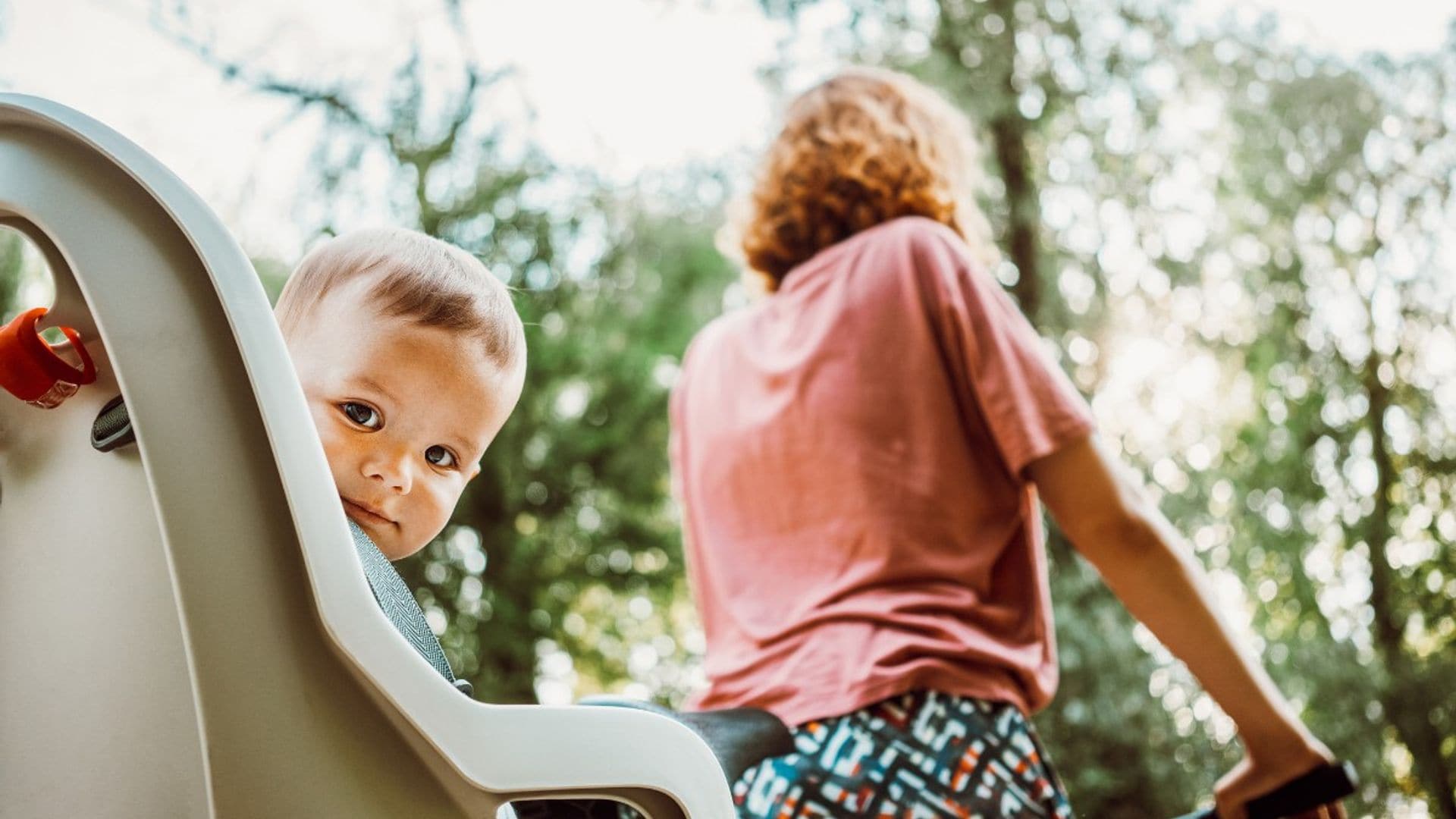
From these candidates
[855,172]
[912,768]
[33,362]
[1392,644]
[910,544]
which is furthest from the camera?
[1392,644]

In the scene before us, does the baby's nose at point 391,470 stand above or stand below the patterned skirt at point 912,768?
above

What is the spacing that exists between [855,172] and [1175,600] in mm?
676

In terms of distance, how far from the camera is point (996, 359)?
131 cm

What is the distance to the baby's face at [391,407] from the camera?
778mm

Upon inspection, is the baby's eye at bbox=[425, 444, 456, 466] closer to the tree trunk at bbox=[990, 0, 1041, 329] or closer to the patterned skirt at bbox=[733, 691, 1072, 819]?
the patterned skirt at bbox=[733, 691, 1072, 819]

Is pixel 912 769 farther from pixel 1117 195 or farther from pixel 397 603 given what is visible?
pixel 1117 195

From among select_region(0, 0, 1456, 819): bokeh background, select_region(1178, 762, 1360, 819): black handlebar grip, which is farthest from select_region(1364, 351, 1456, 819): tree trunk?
select_region(1178, 762, 1360, 819): black handlebar grip

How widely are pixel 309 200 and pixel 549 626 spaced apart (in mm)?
2264

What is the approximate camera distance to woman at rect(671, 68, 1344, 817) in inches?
47.8

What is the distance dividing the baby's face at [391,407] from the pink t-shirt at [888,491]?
553 mm

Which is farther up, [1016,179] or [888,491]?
[888,491]

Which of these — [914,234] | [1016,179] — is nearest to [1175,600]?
[914,234]

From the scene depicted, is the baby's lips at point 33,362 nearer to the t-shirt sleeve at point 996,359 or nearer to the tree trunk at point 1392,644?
the t-shirt sleeve at point 996,359

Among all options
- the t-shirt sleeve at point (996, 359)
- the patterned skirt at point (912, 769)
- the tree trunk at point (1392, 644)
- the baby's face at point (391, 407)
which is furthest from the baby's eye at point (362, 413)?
the tree trunk at point (1392, 644)
